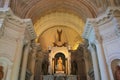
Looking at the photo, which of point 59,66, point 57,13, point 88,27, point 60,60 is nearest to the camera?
point 88,27

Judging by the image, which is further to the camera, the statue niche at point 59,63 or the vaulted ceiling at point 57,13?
the statue niche at point 59,63

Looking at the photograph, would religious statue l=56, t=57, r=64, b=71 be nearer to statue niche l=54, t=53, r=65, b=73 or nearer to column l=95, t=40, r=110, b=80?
statue niche l=54, t=53, r=65, b=73

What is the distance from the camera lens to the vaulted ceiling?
9859mm

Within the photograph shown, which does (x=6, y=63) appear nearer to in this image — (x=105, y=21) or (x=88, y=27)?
(x=88, y=27)

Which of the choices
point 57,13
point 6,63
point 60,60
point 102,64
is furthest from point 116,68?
point 57,13

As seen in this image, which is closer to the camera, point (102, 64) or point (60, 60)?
point (102, 64)

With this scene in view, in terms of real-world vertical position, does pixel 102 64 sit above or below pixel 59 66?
below

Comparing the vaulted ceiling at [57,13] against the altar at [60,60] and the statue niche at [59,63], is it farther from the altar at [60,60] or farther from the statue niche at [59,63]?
the statue niche at [59,63]

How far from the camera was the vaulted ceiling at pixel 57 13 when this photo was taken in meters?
9.86

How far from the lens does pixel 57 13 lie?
12.8 m

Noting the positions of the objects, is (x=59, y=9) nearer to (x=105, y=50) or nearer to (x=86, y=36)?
(x=86, y=36)

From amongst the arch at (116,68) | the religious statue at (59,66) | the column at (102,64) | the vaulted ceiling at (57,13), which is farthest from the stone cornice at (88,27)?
the religious statue at (59,66)

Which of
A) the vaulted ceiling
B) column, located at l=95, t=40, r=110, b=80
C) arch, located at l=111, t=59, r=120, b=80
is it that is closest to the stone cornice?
the vaulted ceiling

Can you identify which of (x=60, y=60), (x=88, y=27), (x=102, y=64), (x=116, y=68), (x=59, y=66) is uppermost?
(x=88, y=27)
